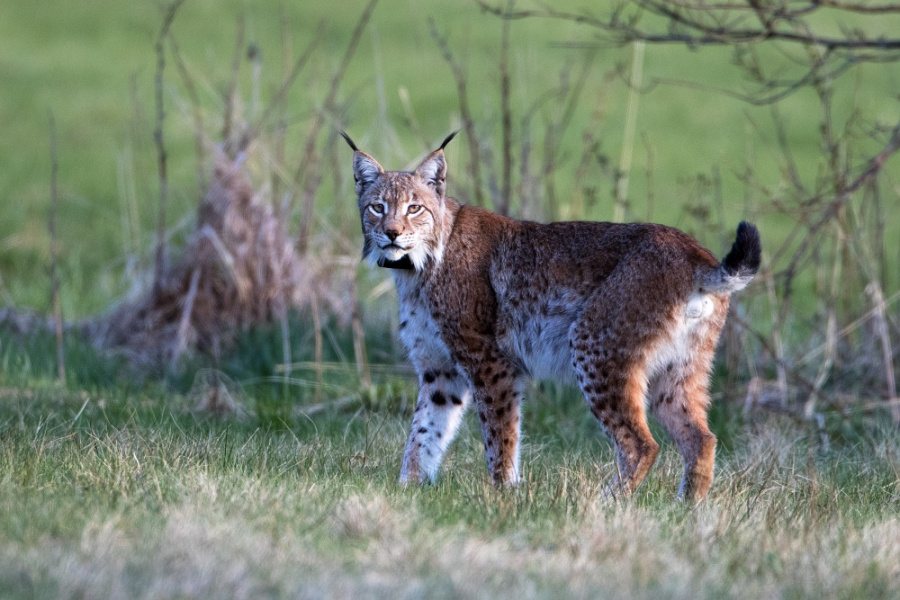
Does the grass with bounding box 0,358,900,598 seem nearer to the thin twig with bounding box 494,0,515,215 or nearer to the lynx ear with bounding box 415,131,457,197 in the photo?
the lynx ear with bounding box 415,131,457,197

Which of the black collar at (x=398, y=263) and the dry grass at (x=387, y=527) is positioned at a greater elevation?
the black collar at (x=398, y=263)

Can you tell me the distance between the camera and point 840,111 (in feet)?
62.2

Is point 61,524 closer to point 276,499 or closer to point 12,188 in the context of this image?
point 276,499

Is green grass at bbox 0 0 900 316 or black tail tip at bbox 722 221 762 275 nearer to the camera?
black tail tip at bbox 722 221 762 275

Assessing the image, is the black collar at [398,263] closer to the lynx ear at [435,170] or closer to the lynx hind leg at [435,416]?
the lynx ear at [435,170]

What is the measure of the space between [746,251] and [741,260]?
0.05 metres

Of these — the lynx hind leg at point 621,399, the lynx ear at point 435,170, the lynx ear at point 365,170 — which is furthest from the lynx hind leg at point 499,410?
the lynx ear at point 365,170

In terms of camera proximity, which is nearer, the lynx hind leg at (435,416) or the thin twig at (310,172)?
the lynx hind leg at (435,416)

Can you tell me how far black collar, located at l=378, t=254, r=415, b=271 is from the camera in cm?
593

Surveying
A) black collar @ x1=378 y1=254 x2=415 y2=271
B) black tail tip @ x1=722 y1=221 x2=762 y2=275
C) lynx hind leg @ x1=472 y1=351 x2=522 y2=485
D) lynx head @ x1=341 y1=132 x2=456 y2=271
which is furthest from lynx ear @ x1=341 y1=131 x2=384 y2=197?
black tail tip @ x1=722 y1=221 x2=762 y2=275

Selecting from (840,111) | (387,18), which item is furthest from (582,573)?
(387,18)

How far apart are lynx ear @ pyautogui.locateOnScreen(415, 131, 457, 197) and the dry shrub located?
274cm

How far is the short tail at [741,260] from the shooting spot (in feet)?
16.6

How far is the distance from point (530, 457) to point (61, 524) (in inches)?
106
